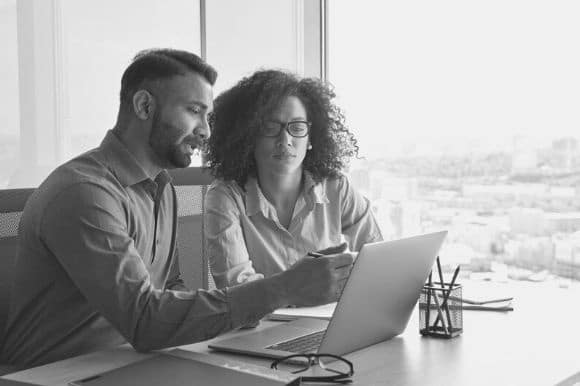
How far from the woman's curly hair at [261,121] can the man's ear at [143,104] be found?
695mm

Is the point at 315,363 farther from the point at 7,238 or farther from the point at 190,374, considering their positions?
the point at 7,238

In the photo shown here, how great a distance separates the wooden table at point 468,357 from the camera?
132cm

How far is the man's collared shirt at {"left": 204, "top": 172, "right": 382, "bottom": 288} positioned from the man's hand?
68 cm

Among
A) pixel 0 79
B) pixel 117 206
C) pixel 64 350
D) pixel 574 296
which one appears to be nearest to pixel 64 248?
pixel 117 206

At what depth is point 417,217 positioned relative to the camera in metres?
3.51

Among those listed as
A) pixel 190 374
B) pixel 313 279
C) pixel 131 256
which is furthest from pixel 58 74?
pixel 190 374

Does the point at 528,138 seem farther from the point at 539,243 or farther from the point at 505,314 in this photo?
the point at 505,314

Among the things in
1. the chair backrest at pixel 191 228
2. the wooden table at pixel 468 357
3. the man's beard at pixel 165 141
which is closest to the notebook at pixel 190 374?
the wooden table at pixel 468 357

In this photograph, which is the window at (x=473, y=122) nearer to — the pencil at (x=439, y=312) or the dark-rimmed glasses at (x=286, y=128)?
the dark-rimmed glasses at (x=286, y=128)

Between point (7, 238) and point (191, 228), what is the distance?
709 millimetres

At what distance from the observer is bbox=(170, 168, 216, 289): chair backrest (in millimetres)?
2379

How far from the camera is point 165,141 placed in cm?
186

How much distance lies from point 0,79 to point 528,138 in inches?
82.4

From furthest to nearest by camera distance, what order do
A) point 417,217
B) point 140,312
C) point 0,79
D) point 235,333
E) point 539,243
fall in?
point 417,217 < point 539,243 < point 0,79 < point 235,333 < point 140,312
